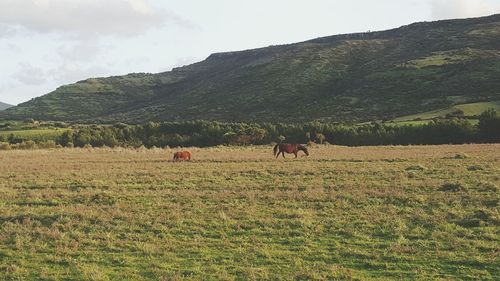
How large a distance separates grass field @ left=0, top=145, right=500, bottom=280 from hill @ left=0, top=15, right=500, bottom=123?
85.9 meters

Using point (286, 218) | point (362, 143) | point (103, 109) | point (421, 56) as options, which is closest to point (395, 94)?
point (421, 56)

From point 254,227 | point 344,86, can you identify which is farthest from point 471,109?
point 254,227

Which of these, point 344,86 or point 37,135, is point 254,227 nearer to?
point 37,135

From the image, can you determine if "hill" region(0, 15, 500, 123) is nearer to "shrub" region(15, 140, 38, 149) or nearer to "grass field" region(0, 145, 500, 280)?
"shrub" region(15, 140, 38, 149)

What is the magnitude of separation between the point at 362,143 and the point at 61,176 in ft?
143

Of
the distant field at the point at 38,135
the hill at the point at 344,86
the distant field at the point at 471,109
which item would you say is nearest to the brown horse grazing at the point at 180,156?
the distant field at the point at 38,135

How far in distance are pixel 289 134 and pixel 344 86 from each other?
8179cm

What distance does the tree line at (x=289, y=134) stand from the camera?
60938 millimetres

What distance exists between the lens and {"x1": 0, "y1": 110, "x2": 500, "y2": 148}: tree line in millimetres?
60938

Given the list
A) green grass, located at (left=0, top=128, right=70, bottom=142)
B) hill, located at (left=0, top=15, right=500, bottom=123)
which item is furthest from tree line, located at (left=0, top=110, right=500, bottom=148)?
hill, located at (left=0, top=15, right=500, bottom=123)

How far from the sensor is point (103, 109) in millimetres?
186875

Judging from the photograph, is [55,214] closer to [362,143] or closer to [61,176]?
[61,176]

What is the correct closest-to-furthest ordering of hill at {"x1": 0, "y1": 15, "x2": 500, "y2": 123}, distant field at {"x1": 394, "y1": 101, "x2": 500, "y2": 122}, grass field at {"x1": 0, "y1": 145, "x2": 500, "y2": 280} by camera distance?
1. grass field at {"x1": 0, "y1": 145, "x2": 500, "y2": 280}
2. distant field at {"x1": 394, "y1": 101, "x2": 500, "y2": 122}
3. hill at {"x1": 0, "y1": 15, "x2": 500, "y2": 123}

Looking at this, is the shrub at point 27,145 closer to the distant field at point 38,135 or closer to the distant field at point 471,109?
the distant field at point 38,135
